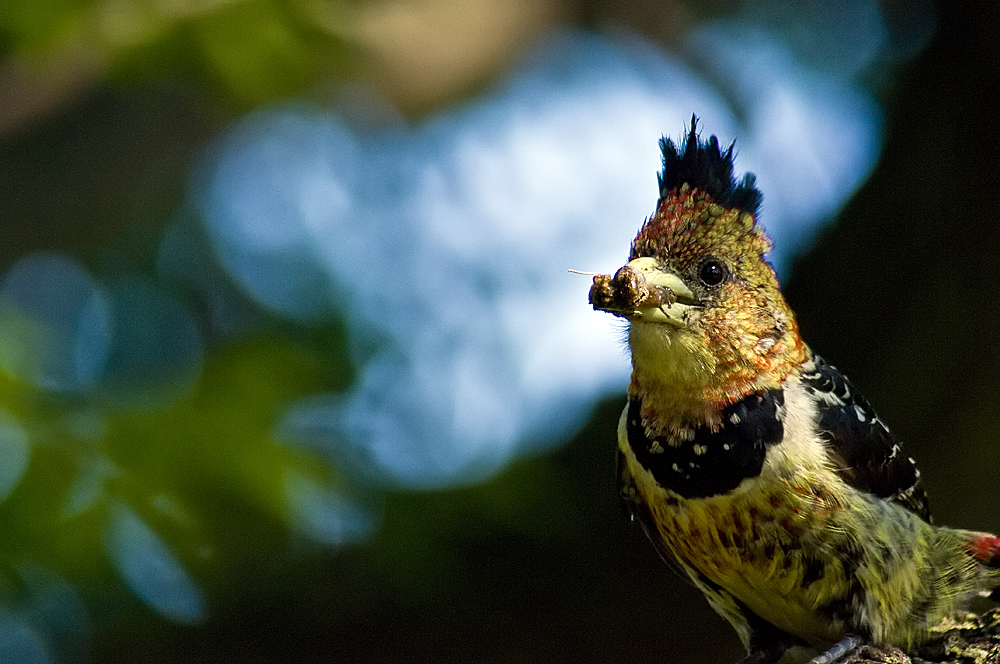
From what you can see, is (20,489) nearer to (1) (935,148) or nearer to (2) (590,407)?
(2) (590,407)

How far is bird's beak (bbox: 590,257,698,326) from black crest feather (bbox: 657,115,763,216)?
25 cm

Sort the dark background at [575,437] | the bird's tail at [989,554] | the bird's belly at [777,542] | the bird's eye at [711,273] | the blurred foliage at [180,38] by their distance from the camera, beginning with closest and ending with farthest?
the bird's belly at [777,542], the bird's eye at [711,273], the bird's tail at [989,554], the blurred foliage at [180,38], the dark background at [575,437]

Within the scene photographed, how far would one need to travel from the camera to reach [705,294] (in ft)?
8.46

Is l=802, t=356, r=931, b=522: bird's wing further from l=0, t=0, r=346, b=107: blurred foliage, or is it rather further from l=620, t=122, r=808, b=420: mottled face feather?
l=0, t=0, r=346, b=107: blurred foliage

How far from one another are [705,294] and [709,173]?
0.34 metres

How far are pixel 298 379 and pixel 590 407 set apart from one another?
120 cm

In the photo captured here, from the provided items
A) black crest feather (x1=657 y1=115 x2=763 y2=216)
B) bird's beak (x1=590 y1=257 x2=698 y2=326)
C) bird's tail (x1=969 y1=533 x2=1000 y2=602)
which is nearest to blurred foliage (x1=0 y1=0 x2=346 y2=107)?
black crest feather (x1=657 y1=115 x2=763 y2=216)

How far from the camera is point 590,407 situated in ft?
14.3

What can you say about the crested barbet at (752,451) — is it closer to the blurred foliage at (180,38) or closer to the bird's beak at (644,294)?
the bird's beak at (644,294)

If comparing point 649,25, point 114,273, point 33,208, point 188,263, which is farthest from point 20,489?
point 649,25

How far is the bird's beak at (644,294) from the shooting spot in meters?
2.37

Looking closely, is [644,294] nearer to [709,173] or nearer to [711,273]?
[711,273]

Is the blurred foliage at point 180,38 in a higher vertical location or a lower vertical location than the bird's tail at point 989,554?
higher

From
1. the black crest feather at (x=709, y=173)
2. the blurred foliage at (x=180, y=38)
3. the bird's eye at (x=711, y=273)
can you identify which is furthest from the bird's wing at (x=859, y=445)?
the blurred foliage at (x=180, y=38)
